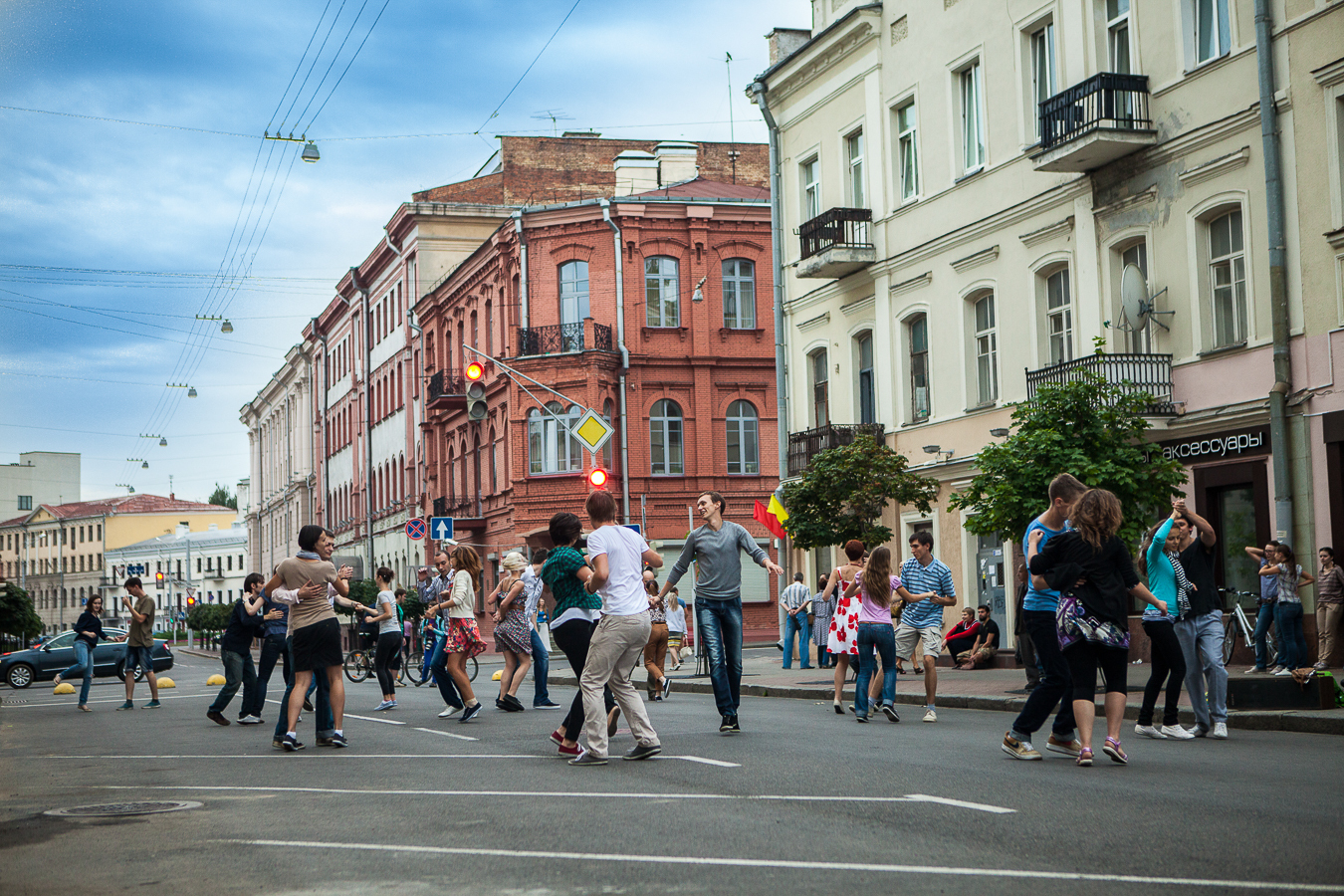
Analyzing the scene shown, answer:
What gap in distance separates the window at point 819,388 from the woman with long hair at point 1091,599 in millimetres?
23680

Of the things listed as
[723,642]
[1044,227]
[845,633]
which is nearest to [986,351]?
[1044,227]

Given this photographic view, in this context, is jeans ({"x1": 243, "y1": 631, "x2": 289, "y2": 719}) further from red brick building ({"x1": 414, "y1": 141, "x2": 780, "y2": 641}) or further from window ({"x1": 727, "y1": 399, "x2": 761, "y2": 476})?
window ({"x1": 727, "y1": 399, "x2": 761, "y2": 476})

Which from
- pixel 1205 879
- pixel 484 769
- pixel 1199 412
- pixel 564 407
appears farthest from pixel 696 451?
pixel 1205 879

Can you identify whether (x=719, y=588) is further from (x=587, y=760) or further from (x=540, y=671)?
(x=540, y=671)

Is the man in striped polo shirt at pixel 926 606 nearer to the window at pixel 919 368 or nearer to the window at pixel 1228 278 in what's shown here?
the window at pixel 1228 278

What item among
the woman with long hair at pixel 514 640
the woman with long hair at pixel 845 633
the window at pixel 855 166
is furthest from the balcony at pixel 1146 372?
the window at pixel 855 166

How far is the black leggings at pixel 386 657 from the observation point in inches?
776

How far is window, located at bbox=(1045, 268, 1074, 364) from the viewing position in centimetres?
2507

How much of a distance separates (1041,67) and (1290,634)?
36.0ft

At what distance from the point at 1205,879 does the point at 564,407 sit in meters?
42.8

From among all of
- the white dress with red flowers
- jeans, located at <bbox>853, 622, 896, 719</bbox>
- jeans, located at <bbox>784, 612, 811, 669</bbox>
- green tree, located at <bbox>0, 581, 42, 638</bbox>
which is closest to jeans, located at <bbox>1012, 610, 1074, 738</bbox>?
jeans, located at <bbox>853, 622, 896, 719</bbox>

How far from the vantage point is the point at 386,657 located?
2022 centimetres

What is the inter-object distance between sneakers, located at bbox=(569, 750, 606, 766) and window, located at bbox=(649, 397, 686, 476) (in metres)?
37.3

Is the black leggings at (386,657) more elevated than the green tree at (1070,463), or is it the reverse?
the green tree at (1070,463)
